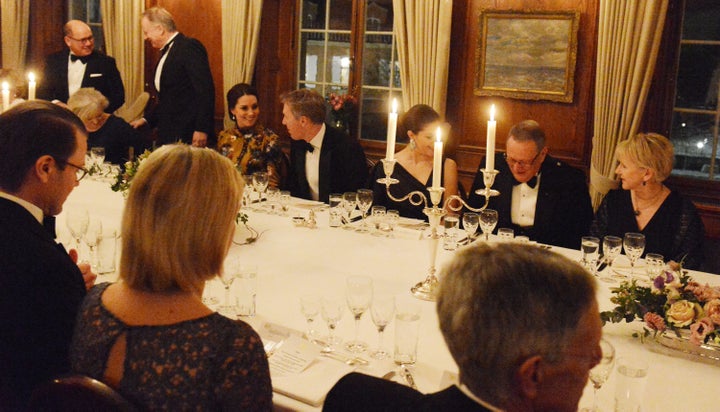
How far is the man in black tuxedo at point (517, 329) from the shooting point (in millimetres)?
1312

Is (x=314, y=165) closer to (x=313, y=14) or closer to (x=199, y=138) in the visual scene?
(x=199, y=138)

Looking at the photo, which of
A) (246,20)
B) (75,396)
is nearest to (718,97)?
(246,20)

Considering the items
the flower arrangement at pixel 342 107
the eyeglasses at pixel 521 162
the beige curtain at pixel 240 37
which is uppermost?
the beige curtain at pixel 240 37

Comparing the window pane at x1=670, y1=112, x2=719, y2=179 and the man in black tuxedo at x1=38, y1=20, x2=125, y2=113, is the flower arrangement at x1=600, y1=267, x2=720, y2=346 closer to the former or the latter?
the window pane at x1=670, y1=112, x2=719, y2=179

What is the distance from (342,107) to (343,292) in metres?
3.89

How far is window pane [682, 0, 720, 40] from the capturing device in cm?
516

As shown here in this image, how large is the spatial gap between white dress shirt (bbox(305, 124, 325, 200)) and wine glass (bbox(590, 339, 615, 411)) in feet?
10.8

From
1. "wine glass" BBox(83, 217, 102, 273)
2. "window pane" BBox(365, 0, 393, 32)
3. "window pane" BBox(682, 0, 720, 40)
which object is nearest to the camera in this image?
"wine glass" BBox(83, 217, 102, 273)

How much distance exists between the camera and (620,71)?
204 inches

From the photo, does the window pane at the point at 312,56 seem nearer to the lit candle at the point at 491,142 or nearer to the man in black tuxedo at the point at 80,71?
the man in black tuxedo at the point at 80,71

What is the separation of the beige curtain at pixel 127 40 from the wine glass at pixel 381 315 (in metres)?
6.15

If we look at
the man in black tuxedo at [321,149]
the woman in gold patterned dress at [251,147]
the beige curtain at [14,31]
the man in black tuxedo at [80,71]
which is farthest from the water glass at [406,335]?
the beige curtain at [14,31]

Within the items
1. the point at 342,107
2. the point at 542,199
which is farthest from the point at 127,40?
the point at 542,199

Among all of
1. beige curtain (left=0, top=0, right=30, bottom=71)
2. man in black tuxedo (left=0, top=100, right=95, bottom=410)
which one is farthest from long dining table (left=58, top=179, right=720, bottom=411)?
beige curtain (left=0, top=0, right=30, bottom=71)
